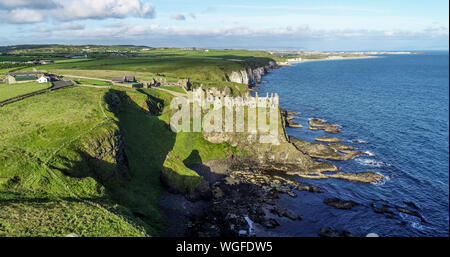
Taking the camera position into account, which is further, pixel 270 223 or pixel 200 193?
pixel 200 193

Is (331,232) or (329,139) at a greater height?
(329,139)

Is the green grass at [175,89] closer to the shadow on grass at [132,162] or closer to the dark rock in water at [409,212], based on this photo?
the shadow on grass at [132,162]

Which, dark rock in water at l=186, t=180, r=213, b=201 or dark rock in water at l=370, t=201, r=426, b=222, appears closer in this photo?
dark rock in water at l=370, t=201, r=426, b=222

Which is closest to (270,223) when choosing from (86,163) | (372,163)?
(86,163)

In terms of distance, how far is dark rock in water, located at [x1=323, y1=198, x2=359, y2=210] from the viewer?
44625 millimetres

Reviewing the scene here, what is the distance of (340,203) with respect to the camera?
149 feet

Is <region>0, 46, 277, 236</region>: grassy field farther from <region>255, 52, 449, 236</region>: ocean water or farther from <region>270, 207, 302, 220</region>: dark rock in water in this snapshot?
<region>255, 52, 449, 236</region>: ocean water

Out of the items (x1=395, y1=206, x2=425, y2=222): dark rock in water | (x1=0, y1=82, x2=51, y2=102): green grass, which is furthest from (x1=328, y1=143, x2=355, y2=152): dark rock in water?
(x1=0, y1=82, x2=51, y2=102): green grass

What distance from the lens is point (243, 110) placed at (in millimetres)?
67562

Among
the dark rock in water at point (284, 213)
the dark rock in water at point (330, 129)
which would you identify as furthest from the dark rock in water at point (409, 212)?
the dark rock in water at point (330, 129)

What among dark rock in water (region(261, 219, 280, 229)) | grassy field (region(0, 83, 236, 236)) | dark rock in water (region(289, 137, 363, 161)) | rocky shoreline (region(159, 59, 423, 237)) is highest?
grassy field (region(0, 83, 236, 236))

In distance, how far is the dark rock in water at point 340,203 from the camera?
44.6 meters

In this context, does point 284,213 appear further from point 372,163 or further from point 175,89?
point 175,89
